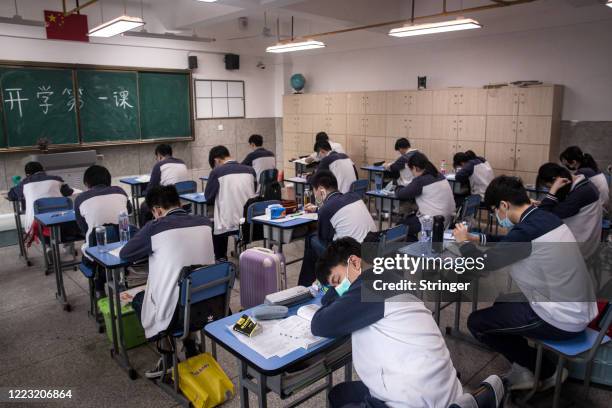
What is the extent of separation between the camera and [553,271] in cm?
275

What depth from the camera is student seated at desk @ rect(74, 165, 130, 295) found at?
163 inches

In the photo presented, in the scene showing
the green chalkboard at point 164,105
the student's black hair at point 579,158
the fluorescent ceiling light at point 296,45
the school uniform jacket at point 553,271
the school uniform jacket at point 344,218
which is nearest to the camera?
the school uniform jacket at point 553,271

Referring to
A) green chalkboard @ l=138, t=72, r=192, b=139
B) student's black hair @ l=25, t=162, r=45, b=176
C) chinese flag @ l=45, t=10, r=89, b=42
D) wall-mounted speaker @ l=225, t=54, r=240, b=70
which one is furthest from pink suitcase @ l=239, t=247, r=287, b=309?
wall-mounted speaker @ l=225, t=54, r=240, b=70

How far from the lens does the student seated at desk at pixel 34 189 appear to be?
17.5 feet

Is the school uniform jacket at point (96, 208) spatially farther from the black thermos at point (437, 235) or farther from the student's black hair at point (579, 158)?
the student's black hair at point (579, 158)

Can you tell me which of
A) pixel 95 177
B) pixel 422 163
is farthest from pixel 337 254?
pixel 422 163

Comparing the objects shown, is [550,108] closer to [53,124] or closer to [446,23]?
[446,23]

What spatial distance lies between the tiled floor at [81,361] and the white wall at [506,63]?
15.7 ft

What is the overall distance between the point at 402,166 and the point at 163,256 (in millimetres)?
5515

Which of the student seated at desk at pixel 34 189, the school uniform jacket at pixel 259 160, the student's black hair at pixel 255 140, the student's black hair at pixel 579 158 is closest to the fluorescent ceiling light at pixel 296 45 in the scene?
the student's black hair at pixel 255 140

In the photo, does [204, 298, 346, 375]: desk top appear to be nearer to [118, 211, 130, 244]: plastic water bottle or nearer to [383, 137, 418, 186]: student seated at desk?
[118, 211, 130, 244]: plastic water bottle

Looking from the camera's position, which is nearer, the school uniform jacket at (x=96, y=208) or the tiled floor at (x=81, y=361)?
the tiled floor at (x=81, y=361)

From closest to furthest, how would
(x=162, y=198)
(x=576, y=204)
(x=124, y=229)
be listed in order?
1. (x=162, y=198)
2. (x=124, y=229)
3. (x=576, y=204)

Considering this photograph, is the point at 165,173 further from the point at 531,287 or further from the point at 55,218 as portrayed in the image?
the point at 531,287
